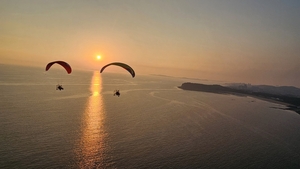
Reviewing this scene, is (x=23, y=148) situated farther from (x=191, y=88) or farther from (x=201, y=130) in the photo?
(x=191, y=88)

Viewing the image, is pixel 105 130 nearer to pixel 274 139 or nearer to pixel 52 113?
pixel 52 113

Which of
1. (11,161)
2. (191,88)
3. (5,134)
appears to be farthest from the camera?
(191,88)

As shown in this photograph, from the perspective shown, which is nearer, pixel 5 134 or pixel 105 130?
pixel 5 134

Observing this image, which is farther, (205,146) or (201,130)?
(201,130)

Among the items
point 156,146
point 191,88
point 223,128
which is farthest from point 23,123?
point 191,88

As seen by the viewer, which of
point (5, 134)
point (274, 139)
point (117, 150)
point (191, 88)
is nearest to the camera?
point (117, 150)

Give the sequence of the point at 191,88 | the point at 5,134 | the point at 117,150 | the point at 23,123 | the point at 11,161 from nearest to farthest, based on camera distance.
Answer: the point at 11,161, the point at 117,150, the point at 5,134, the point at 23,123, the point at 191,88

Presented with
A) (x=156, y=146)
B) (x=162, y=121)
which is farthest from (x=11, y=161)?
(x=162, y=121)

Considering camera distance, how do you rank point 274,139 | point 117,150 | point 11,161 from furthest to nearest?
1. point 274,139
2. point 117,150
3. point 11,161
